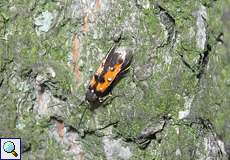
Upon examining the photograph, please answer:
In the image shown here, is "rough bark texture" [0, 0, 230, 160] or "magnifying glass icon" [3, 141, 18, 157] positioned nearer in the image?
"rough bark texture" [0, 0, 230, 160]

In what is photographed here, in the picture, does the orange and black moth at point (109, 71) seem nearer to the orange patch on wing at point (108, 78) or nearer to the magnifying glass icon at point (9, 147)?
the orange patch on wing at point (108, 78)

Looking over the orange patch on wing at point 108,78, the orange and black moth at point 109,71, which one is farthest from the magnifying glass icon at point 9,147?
the orange patch on wing at point 108,78

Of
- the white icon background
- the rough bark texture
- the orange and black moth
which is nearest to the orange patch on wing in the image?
the orange and black moth

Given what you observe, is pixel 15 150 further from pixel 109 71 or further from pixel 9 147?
pixel 109 71

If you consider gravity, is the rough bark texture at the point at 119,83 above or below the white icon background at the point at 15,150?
above

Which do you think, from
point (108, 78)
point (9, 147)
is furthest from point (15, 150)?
point (108, 78)

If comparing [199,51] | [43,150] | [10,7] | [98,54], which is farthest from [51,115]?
[199,51]

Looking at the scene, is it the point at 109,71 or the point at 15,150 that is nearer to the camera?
the point at 109,71

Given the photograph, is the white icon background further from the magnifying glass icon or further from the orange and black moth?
the orange and black moth
